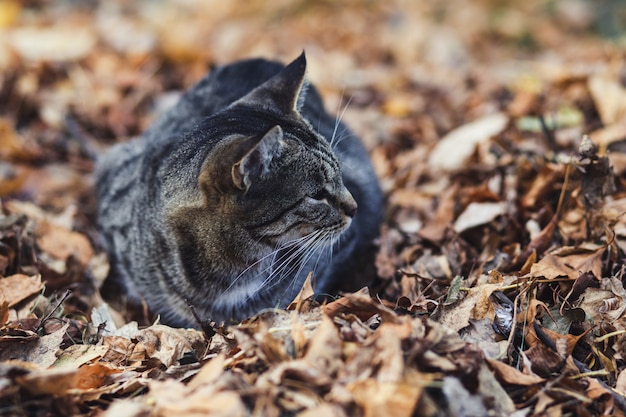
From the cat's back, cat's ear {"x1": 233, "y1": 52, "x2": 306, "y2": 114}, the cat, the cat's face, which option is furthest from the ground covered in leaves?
cat's ear {"x1": 233, "y1": 52, "x2": 306, "y2": 114}

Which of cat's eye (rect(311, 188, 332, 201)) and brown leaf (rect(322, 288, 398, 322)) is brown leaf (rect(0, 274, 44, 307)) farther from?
brown leaf (rect(322, 288, 398, 322))

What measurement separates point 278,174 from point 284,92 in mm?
537

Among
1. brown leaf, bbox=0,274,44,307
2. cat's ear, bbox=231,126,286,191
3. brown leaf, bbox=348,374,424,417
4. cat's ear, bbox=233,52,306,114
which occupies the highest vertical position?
cat's ear, bbox=233,52,306,114

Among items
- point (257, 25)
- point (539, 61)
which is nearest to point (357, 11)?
point (257, 25)

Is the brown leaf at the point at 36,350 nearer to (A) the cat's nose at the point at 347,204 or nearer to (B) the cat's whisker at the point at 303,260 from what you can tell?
(B) the cat's whisker at the point at 303,260

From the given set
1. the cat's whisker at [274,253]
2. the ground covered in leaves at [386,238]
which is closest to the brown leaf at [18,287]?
the ground covered in leaves at [386,238]

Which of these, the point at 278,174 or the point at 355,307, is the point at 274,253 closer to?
the point at 278,174

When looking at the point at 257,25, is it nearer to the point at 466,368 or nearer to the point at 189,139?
the point at 189,139

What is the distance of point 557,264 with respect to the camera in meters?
2.61

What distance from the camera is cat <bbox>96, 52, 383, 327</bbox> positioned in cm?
258

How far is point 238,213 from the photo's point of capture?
261 centimetres

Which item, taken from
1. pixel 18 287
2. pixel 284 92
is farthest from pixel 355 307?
pixel 18 287

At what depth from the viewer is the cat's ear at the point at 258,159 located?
2.37 m

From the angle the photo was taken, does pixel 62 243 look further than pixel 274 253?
Yes
